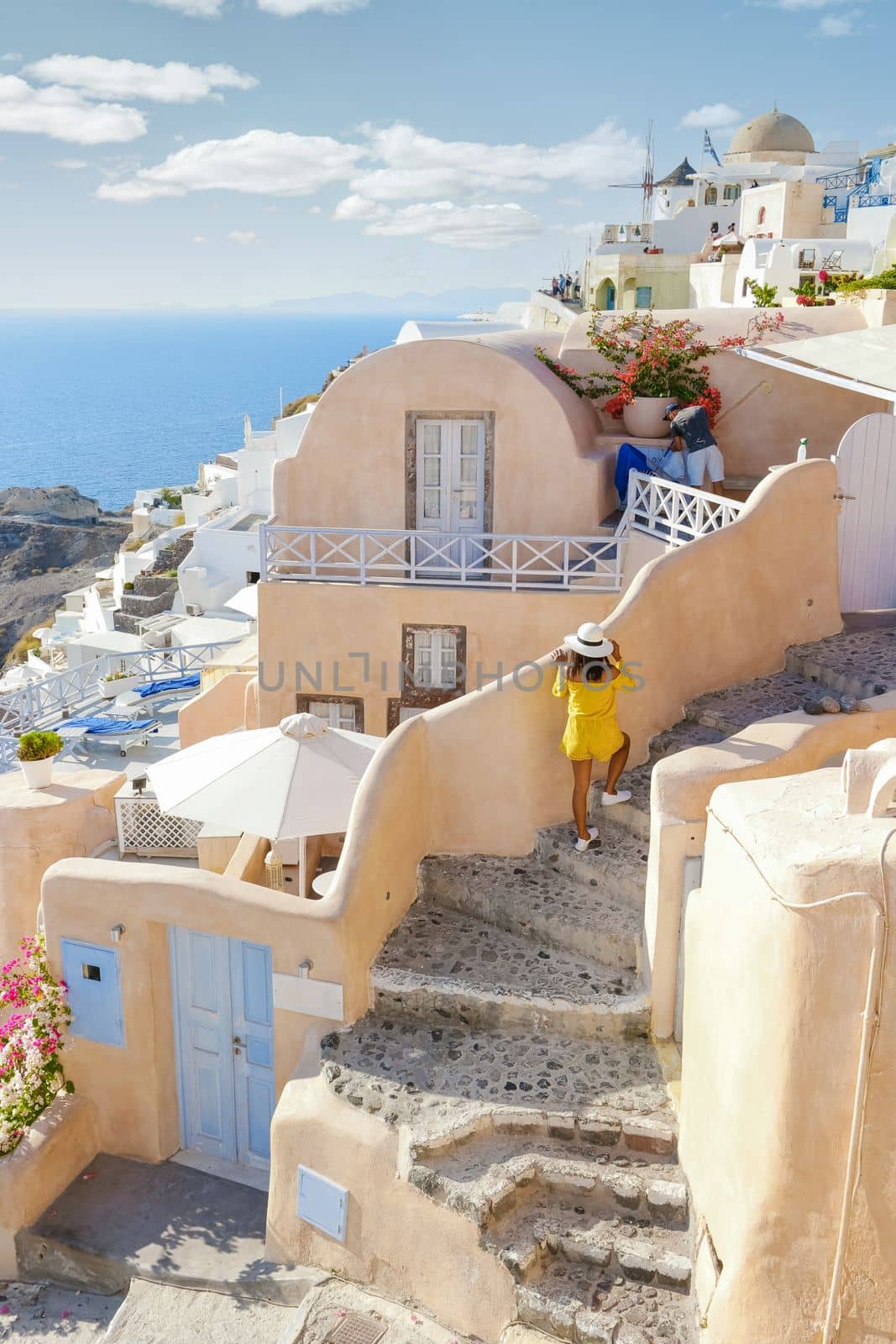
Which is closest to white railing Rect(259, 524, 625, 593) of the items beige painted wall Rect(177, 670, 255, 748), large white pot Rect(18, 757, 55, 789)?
beige painted wall Rect(177, 670, 255, 748)

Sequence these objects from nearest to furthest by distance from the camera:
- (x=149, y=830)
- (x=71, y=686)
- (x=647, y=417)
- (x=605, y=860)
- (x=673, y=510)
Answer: (x=605, y=860) < (x=149, y=830) < (x=673, y=510) < (x=647, y=417) < (x=71, y=686)

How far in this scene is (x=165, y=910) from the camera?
8.52 meters

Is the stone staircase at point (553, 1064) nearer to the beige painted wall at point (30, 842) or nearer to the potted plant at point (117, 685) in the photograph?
the beige painted wall at point (30, 842)

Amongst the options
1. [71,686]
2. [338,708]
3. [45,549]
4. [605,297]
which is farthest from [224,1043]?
[45,549]

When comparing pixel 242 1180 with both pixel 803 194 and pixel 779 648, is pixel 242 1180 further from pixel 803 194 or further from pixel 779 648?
pixel 803 194

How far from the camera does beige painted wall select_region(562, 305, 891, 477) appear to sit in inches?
613

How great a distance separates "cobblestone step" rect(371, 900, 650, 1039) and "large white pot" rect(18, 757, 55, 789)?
499cm

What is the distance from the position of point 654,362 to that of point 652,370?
0.36ft

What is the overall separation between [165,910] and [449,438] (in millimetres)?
8308

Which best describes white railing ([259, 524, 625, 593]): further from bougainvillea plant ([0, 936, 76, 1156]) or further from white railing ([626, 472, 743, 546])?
bougainvillea plant ([0, 936, 76, 1156])

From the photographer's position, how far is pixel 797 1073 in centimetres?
554

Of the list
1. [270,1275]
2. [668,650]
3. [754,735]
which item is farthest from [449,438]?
[270,1275]

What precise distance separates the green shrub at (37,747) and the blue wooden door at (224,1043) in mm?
3928

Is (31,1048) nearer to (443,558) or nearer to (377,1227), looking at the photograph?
(377,1227)
